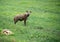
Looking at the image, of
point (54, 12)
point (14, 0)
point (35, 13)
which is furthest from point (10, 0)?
point (54, 12)

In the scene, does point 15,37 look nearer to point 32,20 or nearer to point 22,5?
point 32,20

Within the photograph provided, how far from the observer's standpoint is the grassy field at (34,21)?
17.5 ft

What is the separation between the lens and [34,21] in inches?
239

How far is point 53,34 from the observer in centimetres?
540

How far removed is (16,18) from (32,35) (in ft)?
2.88

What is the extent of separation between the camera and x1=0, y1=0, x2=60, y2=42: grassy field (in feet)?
17.5

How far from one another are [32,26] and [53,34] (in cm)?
60

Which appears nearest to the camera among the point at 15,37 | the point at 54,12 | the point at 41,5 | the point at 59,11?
the point at 15,37

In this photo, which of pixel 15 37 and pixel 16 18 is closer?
pixel 15 37

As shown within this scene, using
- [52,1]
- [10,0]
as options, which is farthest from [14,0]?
[52,1]

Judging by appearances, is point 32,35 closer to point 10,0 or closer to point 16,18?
point 16,18

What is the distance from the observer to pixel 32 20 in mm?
6133

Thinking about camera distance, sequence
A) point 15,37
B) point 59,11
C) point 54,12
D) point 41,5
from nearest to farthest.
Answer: point 15,37
point 59,11
point 54,12
point 41,5

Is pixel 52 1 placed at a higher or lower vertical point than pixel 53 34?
higher
